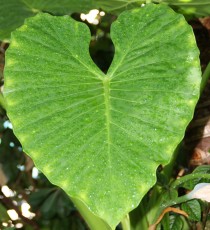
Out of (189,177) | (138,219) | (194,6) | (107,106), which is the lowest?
(138,219)

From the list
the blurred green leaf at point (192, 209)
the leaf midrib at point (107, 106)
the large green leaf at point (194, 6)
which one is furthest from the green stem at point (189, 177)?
the large green leaf at point (194, 6)

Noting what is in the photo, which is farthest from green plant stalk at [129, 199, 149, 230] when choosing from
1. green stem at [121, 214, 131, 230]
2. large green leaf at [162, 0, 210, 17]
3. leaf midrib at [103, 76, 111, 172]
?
large green leaf at [162, 0, 210, 17]

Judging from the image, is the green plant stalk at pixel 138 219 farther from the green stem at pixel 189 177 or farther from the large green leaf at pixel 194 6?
the large green leaf at pixel 194 6

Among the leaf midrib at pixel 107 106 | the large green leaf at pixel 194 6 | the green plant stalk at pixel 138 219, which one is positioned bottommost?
the green plant stalk at pixel 138 219

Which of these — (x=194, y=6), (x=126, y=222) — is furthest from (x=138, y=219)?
(x=194, y=6)

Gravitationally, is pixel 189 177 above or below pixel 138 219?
above

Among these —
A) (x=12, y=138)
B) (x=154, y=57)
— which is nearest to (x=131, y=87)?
(x=154, y=57)

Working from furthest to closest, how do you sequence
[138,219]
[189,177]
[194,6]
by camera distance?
1. [194,6]
2. [138,219]
3. [189,177]

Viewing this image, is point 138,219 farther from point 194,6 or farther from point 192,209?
point 194,6

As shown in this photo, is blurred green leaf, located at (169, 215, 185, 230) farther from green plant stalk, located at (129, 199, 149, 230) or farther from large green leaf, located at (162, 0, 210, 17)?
large green leaf, located at (162, 0, 210, 17)
